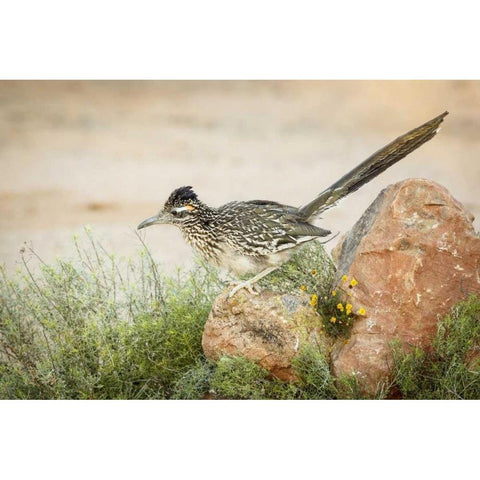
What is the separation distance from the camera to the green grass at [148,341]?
13.7 ft

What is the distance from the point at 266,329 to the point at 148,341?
2.66ft

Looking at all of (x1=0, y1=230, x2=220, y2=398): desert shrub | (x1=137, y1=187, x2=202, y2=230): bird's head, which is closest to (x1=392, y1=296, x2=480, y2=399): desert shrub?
(x1=0, y1=230, x2=220, y2=398): desert shrub

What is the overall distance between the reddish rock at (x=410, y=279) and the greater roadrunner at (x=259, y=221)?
12.1 inches

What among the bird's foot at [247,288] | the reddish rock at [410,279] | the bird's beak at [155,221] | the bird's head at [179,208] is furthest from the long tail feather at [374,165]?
the bird's beak at [155,221]

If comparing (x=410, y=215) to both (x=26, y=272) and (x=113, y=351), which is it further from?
(x=26, y=272)

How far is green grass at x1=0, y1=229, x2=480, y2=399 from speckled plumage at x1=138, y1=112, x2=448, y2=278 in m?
0.28

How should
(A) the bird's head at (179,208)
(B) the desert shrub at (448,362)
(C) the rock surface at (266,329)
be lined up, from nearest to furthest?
(B) the desert shrub at (448,362), (C) the rock surface at (266,329), (A) the bird's head at (179,208)

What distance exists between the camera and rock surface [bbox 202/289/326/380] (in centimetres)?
424

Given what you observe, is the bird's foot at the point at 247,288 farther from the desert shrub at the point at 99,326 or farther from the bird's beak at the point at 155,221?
the bird's beak at the point at 155,221

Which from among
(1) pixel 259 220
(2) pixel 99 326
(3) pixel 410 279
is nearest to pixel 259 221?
(1) pixel 259 220

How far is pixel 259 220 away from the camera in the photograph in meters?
4.42

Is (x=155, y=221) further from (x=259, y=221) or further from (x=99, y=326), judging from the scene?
(x=99, y=326)

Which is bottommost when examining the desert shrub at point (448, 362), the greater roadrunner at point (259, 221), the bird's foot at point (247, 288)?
the desert shrub at point (448, 362)

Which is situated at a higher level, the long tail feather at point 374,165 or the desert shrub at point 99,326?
the long tail feather at point 374,165
